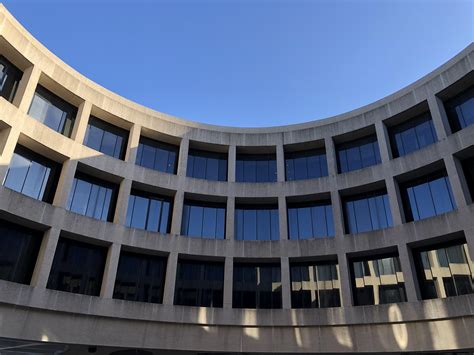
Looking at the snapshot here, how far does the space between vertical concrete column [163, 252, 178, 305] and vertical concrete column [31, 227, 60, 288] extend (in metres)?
6.81

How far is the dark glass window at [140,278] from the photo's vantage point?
78.0ft

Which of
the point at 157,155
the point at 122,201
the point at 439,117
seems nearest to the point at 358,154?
the point at 439,117

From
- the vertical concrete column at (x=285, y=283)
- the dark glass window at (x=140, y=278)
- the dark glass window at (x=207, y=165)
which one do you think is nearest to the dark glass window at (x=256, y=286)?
the vertical concrete column at (x=285, y=283)

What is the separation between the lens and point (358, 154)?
28.0m

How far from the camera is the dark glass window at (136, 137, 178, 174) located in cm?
2775

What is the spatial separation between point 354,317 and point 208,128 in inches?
657

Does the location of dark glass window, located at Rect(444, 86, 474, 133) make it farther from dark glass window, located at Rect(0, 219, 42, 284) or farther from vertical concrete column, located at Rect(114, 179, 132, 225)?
dark glass window, located at Rect(0, 219, 42, 284)

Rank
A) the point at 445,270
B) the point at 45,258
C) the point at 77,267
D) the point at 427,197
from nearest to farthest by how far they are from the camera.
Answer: the point at 45,258 < the point at 445,270 < the point at 77,267 < the point at 427,197

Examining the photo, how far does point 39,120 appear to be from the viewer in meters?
23.1

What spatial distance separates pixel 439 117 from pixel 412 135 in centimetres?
256

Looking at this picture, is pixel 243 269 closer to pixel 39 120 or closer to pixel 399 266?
pixel 399 266

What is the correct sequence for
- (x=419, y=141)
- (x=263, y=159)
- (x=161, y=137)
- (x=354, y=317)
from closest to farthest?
(x=354, y=317), (x=419, y=141), (x=161, y=137), (x=263, y=159)

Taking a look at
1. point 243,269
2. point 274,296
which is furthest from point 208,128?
point 274,296

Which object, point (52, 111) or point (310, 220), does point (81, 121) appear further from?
point (310, 220)
